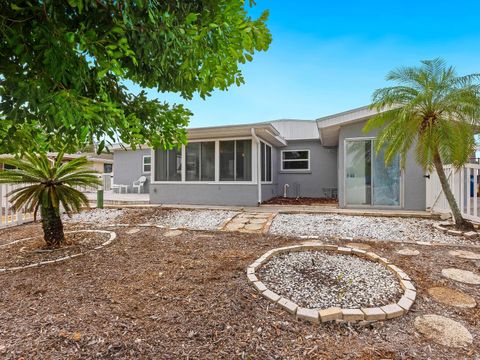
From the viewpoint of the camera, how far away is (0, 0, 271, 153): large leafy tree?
125 cm

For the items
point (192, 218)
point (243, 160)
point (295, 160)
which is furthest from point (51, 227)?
point (295, 160)

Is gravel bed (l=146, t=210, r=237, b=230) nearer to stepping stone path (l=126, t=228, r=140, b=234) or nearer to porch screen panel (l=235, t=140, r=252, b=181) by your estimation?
stepping stone path (l=126, t=228, r=140, b=234)

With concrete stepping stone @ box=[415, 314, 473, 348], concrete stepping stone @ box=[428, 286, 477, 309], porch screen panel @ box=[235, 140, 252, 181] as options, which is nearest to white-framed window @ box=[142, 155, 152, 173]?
porch screen panel @ box=[235, 140, 252, 181]

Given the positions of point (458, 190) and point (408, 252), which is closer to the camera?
point (408, 252)

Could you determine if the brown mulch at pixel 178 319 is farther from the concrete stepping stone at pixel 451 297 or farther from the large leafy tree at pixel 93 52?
the large leafy tree at pixel 93 52

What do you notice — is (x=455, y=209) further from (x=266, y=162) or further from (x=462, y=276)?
(x=266, y=162)

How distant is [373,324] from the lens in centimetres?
209

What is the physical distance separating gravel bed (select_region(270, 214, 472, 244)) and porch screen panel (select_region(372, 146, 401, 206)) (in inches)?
44.7

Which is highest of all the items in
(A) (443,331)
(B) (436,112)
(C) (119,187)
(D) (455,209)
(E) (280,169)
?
(B) (436,112)

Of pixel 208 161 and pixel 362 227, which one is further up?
pixel 208 161

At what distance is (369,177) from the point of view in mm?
7273

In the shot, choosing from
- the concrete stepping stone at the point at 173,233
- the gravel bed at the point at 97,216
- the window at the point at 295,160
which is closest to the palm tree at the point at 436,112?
the concrete stepping stone at the point at 173,233

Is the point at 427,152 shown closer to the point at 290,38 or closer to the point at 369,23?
the point at 369,23

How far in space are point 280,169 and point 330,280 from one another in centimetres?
926
